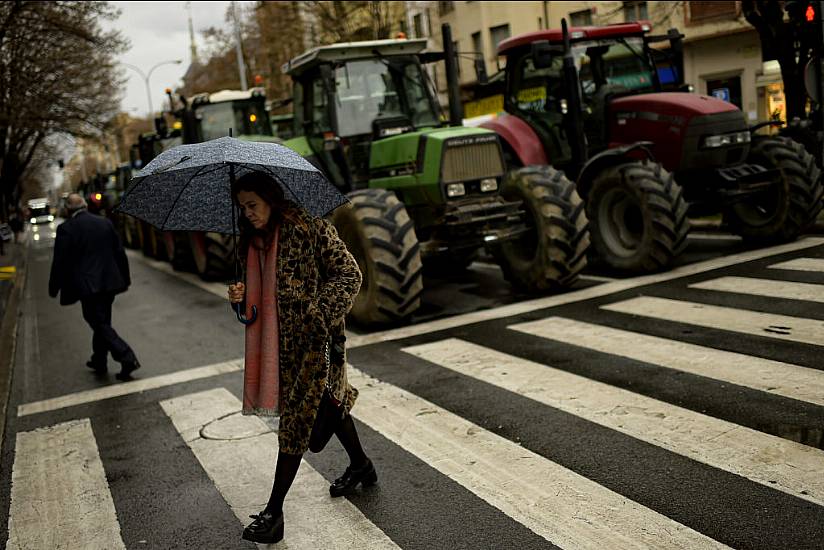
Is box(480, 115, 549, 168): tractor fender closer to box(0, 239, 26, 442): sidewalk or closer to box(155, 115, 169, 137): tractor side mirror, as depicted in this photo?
box(0, 239, 26, 442): sidewalk

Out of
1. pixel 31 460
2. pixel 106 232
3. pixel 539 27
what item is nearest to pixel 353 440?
pixel 31 460

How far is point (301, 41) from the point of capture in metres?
34.2

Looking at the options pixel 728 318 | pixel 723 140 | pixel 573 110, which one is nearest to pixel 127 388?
pixel 728 318

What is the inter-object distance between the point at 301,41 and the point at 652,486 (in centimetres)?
3194

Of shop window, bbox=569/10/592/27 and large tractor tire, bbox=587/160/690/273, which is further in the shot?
shop window, bbox=569/10/592/27

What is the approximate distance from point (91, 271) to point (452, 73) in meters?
4.62

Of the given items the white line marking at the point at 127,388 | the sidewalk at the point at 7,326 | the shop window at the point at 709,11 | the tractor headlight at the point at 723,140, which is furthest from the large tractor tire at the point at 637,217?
the shop window at the point at 709,11

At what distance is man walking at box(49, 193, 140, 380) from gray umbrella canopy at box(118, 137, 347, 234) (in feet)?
13.9

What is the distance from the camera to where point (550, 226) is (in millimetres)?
9477

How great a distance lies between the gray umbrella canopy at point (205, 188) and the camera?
13.7 ft

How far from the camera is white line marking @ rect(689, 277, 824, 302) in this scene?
27.7 ft

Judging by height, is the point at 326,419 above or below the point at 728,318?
above

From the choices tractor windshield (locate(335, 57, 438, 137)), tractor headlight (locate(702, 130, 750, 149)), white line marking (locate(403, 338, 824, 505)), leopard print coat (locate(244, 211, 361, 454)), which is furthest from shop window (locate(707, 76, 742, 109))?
leopard print coat (locate(244, 211, 361, 454))

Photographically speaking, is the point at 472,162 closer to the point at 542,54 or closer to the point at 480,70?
the point at 542,54
